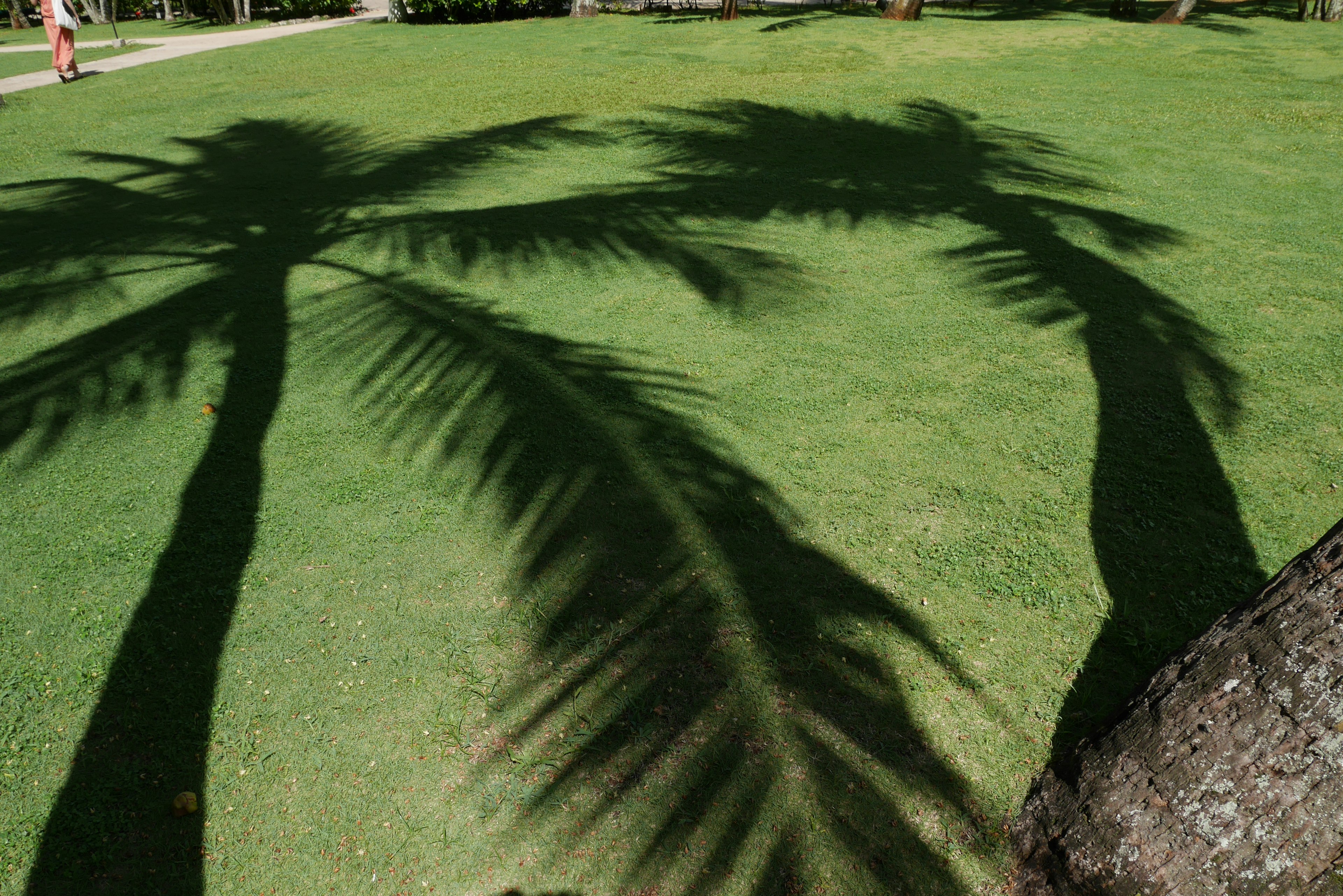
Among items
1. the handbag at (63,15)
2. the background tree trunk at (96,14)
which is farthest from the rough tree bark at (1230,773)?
the background tree trunk at (96,14)

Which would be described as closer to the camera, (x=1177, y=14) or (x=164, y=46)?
(x=1177, y=14)

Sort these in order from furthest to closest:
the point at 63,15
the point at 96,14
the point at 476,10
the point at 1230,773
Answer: the point at 96,14
the point at 476,10
the point at 63,15
the point at 1230,773

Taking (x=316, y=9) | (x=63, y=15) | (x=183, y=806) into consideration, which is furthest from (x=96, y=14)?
(x=183, y=806)

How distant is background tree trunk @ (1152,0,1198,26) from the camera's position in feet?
51.7

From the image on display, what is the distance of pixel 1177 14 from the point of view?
15891 millimetres

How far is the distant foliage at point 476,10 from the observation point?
1870 centimetres

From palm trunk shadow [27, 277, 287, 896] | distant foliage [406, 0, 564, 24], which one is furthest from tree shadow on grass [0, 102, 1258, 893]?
distant foliage [406, 0, 564, 24]

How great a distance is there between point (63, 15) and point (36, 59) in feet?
21.1

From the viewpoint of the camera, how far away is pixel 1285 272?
553cm

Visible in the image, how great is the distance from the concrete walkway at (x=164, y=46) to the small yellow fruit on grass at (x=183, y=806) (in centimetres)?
1397

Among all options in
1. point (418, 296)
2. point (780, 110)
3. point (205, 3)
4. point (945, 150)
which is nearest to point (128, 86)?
point (780, 110)

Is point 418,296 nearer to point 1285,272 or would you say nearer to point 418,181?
point 418,181

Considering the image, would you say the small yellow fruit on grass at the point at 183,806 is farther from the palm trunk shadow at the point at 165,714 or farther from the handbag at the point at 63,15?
the handbag at the point at 63,15

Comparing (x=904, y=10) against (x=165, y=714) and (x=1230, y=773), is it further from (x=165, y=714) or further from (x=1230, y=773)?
(x=165, y=714)
